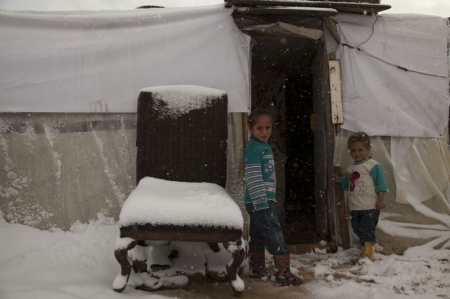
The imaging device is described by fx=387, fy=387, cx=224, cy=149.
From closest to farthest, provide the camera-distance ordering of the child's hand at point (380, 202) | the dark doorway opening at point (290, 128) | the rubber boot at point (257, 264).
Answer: the rubber boot at point (257, 264)
the child's hand at point (380, 202)
the dark doorway opening at point (290, 128)

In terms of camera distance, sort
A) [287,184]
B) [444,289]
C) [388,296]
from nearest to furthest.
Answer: [388,296]
[444,289]
[287,184]

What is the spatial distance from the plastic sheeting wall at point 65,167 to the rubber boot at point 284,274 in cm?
83

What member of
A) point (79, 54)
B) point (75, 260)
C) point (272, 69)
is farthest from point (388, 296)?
point (272, 69)

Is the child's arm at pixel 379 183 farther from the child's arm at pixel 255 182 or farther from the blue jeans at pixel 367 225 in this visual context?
the child's arm at pixel 255 182

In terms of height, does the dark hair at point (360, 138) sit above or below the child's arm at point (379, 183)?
above

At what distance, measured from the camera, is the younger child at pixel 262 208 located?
3.02 m

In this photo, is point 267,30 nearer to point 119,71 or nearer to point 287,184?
point 119,71

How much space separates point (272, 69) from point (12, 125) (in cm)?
399

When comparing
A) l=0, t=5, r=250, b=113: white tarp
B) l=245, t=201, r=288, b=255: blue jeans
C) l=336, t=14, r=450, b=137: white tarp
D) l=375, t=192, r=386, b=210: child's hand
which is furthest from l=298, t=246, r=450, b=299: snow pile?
l=0, t=5, r=250, b=113: white tarp

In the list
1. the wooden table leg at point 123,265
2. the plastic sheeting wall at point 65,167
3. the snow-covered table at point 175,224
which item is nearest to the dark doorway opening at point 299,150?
Result: the plastic sheeting wall at point 65,167

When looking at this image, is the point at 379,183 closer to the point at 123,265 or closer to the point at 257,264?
the point at 257,264

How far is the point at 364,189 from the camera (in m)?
3.78

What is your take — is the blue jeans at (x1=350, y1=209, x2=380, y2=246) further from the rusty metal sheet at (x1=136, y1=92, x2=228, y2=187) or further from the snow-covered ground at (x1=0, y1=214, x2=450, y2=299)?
the rusty metal sheet at (x1=136, y1=92, x2=228, y2=187)

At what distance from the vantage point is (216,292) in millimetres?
2811
